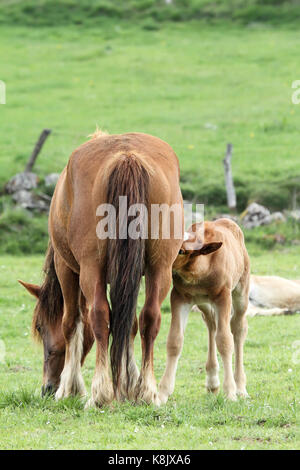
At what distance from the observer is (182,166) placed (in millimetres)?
18250

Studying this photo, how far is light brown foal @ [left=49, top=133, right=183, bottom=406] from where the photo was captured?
18.5ft

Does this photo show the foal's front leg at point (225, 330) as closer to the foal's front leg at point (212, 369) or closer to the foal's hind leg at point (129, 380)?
the foal's front leg at point (212, 369)

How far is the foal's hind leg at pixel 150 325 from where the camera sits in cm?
570

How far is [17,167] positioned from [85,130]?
414 centimetres

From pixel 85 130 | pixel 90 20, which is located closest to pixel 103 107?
pixel 85 130

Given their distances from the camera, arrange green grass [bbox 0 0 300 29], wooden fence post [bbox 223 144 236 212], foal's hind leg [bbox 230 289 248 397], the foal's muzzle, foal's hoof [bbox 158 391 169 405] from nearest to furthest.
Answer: foal's hoof [bbox 158 391 169 405], the foal's muzzle, foal's hind leg [bbox 230 289 248 397], wooden fence post [bbox 223 144 236 212], green grass [bbox 0 0 300 29]

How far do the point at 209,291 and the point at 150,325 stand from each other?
1.00 m

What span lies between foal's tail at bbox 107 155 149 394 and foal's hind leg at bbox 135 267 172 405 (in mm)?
109

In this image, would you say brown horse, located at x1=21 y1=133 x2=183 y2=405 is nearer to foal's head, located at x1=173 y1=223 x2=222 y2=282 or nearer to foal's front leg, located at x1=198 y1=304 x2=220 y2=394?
foal's head, located at x1=173 y1=223 x2=222 y2=282

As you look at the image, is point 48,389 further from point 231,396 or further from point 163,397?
point 231,396

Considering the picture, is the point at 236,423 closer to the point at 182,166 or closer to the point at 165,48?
the point at 182,166

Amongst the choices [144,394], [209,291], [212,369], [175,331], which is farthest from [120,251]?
[212,369]

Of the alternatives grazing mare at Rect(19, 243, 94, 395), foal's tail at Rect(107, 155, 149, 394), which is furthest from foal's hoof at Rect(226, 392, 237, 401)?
grazing mare at Rect(19, 243, 94, 395)

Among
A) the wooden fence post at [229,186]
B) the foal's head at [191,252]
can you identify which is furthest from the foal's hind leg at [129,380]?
the wooden fence post at [229,186]
